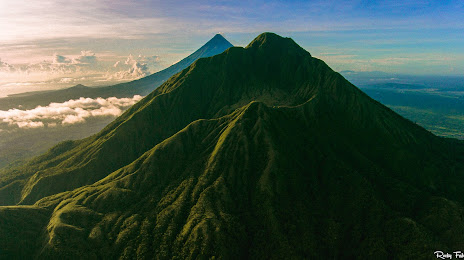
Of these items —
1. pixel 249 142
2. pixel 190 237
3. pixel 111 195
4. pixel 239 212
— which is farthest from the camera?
pixel 249 142

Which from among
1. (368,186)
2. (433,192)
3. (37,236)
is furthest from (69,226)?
(433,192)

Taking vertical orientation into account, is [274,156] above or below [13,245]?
above

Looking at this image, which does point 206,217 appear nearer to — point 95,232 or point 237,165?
point 237,165

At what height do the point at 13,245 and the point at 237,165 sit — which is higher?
→ the point at 237,165

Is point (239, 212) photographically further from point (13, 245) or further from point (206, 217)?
point (13, 245)

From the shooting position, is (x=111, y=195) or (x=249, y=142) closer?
(x=111, y=195)

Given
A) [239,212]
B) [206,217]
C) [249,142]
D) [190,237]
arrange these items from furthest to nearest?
[249,142] < [239,212] < [206,217] < [190,237]

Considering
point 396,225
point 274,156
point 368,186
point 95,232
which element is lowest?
point 95,232

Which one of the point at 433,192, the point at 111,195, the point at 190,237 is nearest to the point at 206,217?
the point at 190,237

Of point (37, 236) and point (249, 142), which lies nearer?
point (37, 236)
